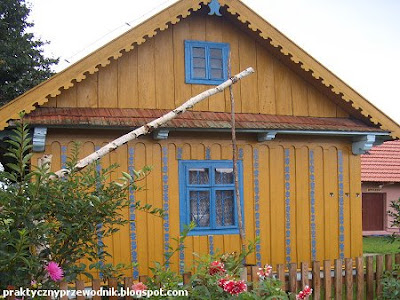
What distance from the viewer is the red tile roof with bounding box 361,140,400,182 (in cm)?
2202

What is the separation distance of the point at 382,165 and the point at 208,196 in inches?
601

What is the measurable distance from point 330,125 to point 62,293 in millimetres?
6474

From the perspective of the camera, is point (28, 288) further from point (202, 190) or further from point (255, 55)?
point (255, 55)

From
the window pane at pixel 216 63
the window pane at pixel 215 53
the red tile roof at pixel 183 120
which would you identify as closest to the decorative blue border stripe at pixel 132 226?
the red tile roof at pixel 183 120

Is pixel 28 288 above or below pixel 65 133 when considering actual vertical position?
below

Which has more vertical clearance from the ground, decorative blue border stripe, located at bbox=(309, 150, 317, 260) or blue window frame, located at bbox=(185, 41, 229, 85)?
blue window frame, located at bbox=(185, 41, 229, 85)

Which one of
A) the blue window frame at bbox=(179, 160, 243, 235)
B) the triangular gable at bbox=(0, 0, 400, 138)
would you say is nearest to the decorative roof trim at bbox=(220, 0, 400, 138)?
the triangular gable at bbox=(0, 0, 400, 138)

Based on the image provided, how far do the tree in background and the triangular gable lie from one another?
44.7ft

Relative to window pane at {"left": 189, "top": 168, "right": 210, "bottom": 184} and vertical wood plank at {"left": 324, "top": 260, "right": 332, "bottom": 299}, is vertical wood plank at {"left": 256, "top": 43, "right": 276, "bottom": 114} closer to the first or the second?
window pane at {"left": 189, "top": 168, "right": 210, "bottom": 184}

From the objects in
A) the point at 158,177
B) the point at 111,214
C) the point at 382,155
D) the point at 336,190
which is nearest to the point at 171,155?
the point at 158,177

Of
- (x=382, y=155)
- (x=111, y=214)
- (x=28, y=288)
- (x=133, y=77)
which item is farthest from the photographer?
(x=382, y=155)

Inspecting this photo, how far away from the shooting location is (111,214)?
15.5ft

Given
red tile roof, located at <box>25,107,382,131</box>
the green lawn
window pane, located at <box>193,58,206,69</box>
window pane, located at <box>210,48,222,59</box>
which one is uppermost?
window pane, located at <box>210,48,222,59</box>

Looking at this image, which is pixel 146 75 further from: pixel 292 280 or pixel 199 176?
pixel 292 280
